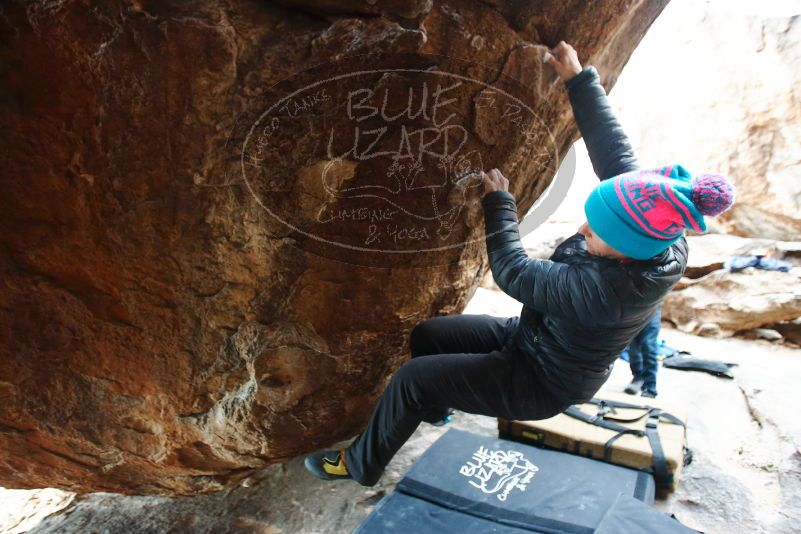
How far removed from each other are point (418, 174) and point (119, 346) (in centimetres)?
141

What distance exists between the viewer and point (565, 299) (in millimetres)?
1646

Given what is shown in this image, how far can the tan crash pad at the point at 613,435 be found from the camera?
2580 millimetres

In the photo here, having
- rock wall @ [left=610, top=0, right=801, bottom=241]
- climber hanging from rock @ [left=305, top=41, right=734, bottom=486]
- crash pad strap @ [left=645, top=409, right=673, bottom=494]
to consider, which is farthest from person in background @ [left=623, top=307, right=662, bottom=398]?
rock wall @ [left=610, top=0, right=801, bottom=241]

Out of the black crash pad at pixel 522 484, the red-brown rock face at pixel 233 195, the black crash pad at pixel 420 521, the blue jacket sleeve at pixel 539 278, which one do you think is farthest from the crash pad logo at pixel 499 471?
the blue jacket sleeve at pixel 539 278

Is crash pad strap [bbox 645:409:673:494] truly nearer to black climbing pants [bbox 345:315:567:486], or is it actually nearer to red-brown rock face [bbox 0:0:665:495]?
black climbing pants [bbox 345:315:567:486]

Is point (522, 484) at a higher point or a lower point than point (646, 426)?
lower

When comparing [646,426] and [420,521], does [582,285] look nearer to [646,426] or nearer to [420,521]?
[420,521]

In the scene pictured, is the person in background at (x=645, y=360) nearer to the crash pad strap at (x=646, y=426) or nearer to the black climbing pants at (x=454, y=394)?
the crash pad strap at (x=646, y=426)

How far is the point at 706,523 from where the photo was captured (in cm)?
242

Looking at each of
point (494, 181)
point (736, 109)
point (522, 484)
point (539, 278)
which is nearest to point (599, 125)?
point (494, 181)

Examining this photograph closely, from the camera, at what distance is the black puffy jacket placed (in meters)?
1.59

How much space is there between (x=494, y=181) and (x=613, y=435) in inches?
70.2

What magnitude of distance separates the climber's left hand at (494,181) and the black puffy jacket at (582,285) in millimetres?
75

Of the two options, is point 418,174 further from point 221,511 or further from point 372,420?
point 221,511
